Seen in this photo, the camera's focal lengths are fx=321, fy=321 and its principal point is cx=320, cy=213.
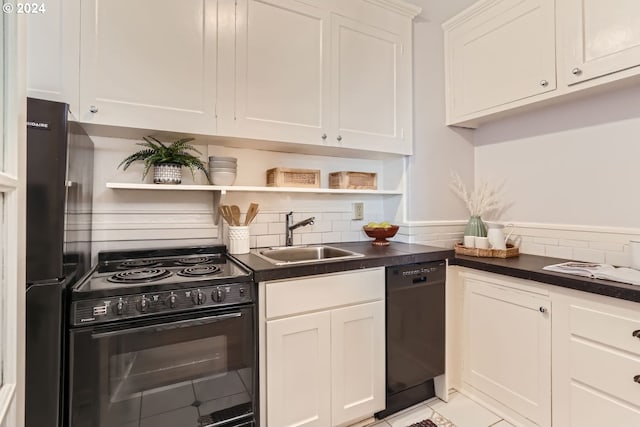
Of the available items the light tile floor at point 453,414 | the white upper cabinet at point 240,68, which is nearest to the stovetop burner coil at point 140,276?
the white upper cabinet at point 240,68

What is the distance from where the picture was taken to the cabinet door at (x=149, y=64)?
4.77 ft

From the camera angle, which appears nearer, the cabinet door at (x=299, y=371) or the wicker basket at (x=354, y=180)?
the cabinet door at (x=299, y=371)

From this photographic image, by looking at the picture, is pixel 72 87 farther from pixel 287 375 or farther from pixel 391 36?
pixel 391 36

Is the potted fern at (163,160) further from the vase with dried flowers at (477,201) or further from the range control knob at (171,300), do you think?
the vase with dried flowers at (477,201)

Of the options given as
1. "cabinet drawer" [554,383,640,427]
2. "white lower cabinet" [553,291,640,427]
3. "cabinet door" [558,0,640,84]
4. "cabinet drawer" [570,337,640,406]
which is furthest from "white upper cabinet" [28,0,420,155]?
"cabinet drawer" [554,383,640,427]

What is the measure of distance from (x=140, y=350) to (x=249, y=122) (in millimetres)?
1201

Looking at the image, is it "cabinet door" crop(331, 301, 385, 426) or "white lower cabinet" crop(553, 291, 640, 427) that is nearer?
"white lower cabinet" crop(553, 291, 640, 427)

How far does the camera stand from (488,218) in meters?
2.51

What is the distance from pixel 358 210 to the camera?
248cm

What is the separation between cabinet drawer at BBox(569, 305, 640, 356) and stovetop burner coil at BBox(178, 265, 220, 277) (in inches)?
66.2

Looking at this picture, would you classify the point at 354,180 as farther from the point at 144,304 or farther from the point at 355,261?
the point at 144,304

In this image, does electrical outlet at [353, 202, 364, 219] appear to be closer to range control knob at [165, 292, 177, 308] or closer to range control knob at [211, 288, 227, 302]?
range control knob at [211, 288, 227, 302]

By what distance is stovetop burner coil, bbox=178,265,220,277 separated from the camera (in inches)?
56.1

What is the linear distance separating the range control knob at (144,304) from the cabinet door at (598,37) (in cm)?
232
